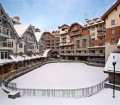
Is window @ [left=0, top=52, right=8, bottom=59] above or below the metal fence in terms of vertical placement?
above

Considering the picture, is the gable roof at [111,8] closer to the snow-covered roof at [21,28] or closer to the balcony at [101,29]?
the balcony at [101,29]

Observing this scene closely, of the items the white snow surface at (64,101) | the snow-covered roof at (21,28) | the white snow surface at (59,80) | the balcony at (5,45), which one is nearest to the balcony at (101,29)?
the white snow surface at (59,80)

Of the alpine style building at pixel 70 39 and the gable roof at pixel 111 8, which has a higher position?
the gable roof at pixel 111 8

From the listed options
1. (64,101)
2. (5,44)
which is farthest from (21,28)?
(64,101)

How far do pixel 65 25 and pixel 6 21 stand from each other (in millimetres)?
35708

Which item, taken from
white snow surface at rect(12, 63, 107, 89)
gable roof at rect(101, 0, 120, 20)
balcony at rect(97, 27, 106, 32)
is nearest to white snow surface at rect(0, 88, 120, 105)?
white snow surface at rect(12, 63, 107, 89)

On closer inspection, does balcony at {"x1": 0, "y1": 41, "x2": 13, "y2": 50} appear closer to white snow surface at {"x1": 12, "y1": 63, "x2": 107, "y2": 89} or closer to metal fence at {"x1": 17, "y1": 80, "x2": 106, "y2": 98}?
white snow surface at {"x1": 12, "y1": 63, "x2": 107, "y2": 89}

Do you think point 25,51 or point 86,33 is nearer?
point 25,51

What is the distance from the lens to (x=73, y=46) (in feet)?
169

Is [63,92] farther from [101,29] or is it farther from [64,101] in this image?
[101,29]

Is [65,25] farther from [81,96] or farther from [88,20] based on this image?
[81,96]

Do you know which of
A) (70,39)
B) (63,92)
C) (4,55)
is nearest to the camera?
(63,92)

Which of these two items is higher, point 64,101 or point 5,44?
point 5,44

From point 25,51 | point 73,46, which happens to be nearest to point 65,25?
point 73,46
